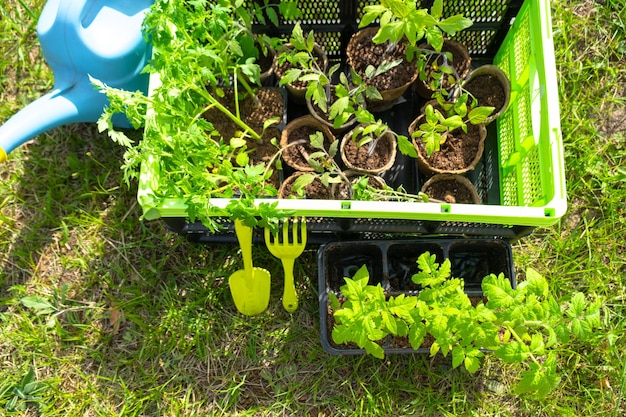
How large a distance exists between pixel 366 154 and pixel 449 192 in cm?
30

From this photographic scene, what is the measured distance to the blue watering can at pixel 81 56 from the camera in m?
1.77

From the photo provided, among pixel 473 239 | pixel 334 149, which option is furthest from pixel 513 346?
pixel 334 149

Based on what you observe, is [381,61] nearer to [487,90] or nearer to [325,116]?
[325,116]

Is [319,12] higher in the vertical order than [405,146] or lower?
higher

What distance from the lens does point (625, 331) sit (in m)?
1.97

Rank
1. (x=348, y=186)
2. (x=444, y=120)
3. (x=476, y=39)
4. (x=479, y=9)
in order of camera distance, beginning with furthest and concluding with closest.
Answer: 1. (x=476, y=39)
2. (x=479, y=9)
3. (x=348, y=186)
4. (x=444, y=120)

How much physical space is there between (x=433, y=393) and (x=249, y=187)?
0.94m

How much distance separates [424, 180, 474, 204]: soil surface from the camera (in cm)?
184

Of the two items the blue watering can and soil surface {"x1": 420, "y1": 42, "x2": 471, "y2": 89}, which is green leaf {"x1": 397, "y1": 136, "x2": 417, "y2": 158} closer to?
soil surface {"x1": 420, "y1": 42, "x2": 471, "y2": 89}

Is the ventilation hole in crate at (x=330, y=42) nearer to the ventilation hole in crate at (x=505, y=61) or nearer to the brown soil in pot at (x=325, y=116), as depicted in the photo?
the brown soil in pot at (x=325, y=116)

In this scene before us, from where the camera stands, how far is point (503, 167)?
195cm

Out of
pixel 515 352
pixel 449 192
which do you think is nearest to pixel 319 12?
pixel 449 192

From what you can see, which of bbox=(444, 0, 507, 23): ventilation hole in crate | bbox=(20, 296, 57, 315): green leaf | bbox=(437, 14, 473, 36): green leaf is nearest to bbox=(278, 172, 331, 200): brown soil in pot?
bbox=(437, 14, 473, 36): green leaf

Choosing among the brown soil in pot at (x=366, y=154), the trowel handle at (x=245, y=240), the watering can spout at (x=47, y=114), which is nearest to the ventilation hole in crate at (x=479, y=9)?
the brown soil in pot at (x=366, y=154)
